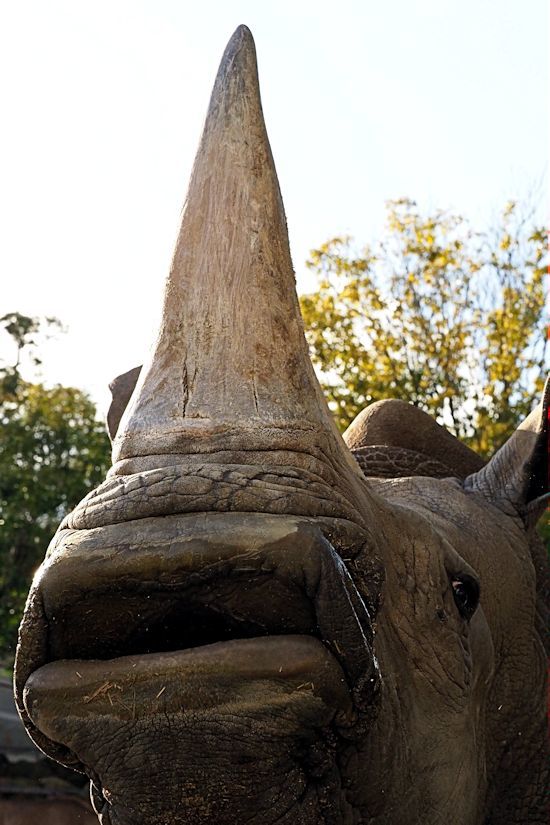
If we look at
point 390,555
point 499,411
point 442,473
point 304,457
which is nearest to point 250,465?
point 304,457

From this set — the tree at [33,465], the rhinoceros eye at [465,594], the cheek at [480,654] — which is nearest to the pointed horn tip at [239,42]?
the rhinoceros eye at [465,594]

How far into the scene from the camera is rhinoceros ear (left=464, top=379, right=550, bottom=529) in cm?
418

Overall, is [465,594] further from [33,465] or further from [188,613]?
[33,465]

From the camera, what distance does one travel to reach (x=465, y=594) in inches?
134

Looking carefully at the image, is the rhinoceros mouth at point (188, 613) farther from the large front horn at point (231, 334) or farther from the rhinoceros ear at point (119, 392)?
the rhinoceros ear at point (119, 392)

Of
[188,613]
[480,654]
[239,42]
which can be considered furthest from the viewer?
[480,654]

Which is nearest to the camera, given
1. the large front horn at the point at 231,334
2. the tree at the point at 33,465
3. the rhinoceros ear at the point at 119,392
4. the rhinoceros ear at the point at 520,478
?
the large front horn at the point at 231,334

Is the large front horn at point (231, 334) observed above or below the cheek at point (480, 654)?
above

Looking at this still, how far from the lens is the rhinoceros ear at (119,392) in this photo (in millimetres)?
4520

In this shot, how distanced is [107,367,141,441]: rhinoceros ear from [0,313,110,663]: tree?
1515 centimetres

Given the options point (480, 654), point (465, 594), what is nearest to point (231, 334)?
point (465, 594)

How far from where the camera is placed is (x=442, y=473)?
16.1 feet

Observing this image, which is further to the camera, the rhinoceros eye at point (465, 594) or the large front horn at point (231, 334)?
the rhinoceros eye at point (465, 594)

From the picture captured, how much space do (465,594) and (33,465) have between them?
71.4 feet
